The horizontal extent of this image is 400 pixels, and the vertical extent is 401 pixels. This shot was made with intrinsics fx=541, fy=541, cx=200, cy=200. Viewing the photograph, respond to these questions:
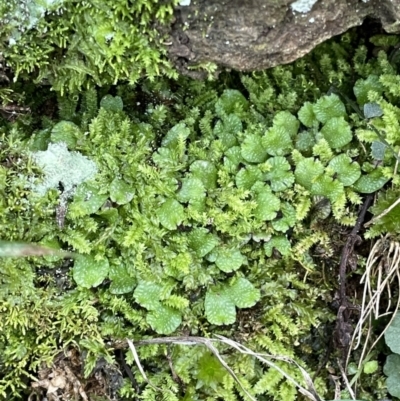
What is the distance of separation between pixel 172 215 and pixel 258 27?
0.74 meters

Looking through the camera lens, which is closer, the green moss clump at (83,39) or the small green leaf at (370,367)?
the green moss clump at (83,39)

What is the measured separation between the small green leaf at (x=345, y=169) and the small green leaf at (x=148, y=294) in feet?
2.70

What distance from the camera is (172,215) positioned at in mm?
2037

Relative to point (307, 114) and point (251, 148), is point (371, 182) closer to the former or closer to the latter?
point (307, 114)

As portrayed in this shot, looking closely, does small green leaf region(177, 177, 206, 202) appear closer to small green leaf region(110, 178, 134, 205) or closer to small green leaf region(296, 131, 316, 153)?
small green leaf region(110, 178, 134, 205)

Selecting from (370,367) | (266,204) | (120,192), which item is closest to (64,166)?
(120,192)

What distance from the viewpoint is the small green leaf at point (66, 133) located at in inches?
81.0

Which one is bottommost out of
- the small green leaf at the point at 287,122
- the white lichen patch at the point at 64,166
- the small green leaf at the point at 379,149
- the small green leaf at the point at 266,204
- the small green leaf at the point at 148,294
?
the small green leaf at the point at 148,294

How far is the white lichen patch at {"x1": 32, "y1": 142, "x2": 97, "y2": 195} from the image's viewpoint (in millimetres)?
2053

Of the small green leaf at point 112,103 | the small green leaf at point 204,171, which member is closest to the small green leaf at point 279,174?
the small green leaf at point 204,171

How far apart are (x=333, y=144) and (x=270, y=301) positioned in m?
0.67

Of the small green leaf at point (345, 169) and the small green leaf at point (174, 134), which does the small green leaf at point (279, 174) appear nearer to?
the small green leaf at point (345, 169)

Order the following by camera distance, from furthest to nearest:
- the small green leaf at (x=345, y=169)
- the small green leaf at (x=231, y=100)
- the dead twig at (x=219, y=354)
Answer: the small green leaf at (x=231, y=100) < the small green leaf at (x=345, y=169) < the dead twig at (x=219, y=354)

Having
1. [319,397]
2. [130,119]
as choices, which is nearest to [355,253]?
[319,397]
